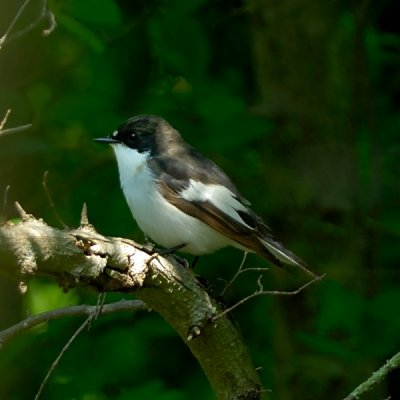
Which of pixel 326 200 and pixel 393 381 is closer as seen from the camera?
pixel 326 200

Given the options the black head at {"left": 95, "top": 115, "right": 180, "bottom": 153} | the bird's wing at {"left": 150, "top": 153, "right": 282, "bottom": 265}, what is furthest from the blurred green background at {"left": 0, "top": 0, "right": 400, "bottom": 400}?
the bird's wing at {"left": 150, "top": 153, "right": 282, "bottom": 265}

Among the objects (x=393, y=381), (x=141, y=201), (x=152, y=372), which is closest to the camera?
(x=141, y=201)

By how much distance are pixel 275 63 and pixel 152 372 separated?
2.03m

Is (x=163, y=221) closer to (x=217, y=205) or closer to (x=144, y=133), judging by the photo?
(x=217, y=205)

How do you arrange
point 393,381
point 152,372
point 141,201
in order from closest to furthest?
point 141,201 < point 152,372 < point 393,381

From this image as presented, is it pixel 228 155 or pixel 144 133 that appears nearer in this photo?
pixel 144 133

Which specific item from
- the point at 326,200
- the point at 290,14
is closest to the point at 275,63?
the point at 290,14

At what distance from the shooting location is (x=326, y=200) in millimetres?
6359

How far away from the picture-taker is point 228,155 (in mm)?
6395

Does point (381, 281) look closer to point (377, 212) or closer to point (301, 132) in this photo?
point (377, 212)

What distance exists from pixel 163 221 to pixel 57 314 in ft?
4.61

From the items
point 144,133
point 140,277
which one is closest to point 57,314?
point 140,277

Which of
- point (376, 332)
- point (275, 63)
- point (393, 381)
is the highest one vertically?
point (275, 63)

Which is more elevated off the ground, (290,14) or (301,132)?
(290,14)
